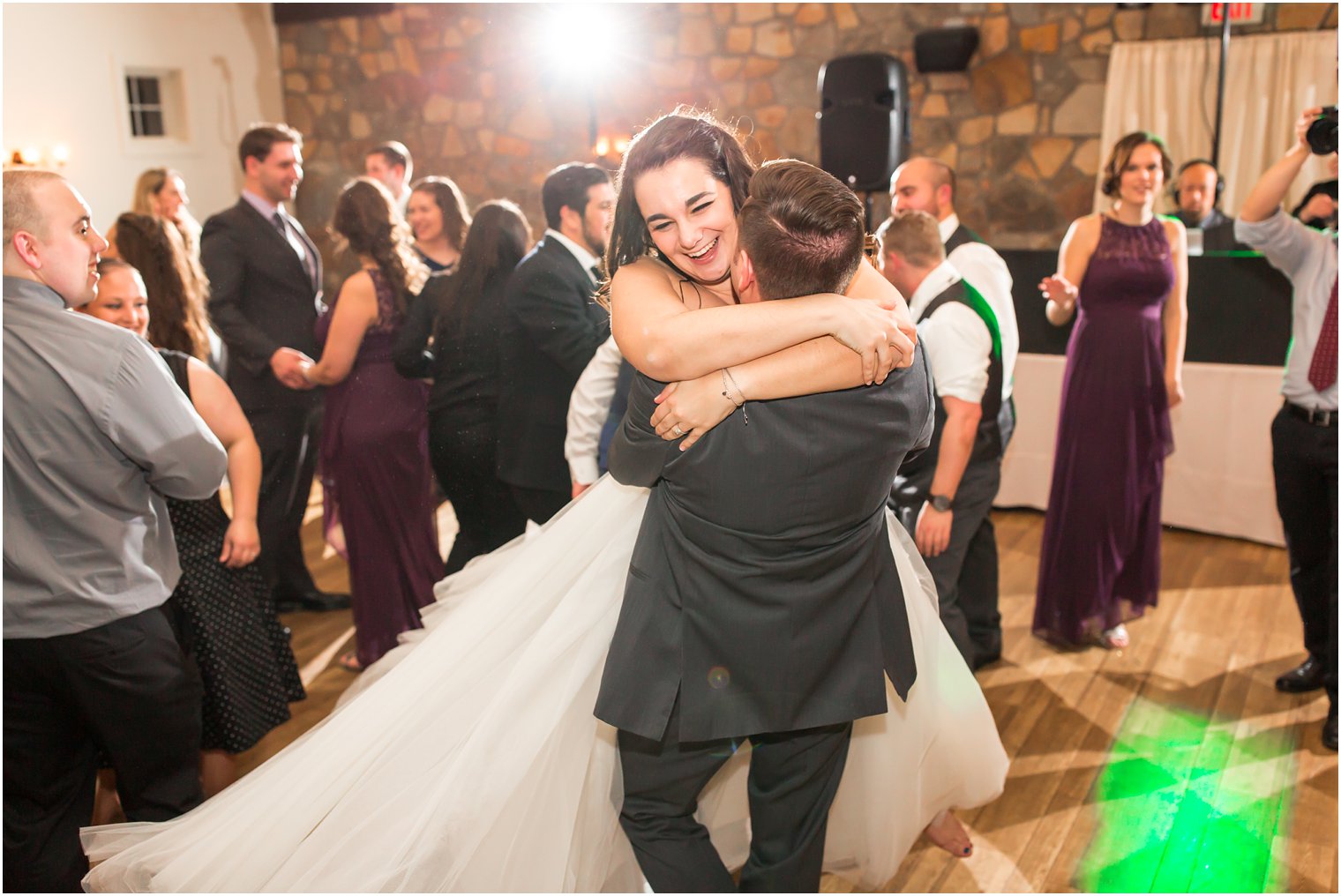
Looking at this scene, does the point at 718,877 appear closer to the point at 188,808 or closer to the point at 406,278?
the point at 188,808

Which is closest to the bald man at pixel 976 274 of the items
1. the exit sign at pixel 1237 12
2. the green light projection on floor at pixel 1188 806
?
the green light projection on floor at pixel 1188 806

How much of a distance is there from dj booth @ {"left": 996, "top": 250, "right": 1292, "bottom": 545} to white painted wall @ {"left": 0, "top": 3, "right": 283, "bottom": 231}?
5.15m

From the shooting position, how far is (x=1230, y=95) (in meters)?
5.87

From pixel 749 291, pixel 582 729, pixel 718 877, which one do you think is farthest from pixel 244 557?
pixel 749 291

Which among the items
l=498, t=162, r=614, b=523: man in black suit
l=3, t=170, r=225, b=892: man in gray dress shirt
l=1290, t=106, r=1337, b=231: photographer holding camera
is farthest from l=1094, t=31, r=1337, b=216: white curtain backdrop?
l=3, t=170, r=225, b=892: man in gray dress shirt

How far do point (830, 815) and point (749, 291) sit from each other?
3.80ft

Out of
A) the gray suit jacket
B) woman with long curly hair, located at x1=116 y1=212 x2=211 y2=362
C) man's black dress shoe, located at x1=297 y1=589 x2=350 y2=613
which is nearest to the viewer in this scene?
the gray suit jacket

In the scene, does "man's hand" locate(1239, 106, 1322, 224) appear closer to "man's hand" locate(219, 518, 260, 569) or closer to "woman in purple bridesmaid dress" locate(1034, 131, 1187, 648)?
"woman in purple bridesmaid dress" locate(1034, 131, 1187, 648)

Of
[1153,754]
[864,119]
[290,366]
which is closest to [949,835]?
[1153,754]

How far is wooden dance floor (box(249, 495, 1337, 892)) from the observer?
220 centimetres

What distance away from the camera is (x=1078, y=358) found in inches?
130

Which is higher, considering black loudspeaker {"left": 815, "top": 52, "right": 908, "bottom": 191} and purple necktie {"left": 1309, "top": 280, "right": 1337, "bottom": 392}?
black loudspeaker {"left": 815, "top": 52, "right": 908, "bottom": 191}

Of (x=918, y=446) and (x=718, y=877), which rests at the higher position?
(x=918, y=446)

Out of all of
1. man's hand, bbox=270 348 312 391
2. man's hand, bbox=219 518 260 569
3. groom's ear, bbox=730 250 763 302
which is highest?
groom's ear, bbox=730 250 763 302
